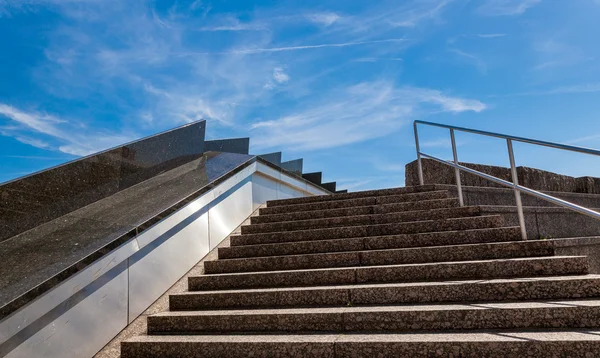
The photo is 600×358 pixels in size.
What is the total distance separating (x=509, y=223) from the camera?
6.13 meters

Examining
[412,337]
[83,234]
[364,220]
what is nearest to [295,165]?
[364,220]

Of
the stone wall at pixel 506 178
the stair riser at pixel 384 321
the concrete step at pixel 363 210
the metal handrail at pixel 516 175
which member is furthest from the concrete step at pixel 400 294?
the stone wall at pixel 506 178

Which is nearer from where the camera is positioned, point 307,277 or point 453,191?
point 307,277

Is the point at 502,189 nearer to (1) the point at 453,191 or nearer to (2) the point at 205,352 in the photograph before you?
(1) the point at 453,191

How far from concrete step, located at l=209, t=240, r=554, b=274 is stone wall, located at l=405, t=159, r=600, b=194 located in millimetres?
3026

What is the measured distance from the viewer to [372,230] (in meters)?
4.83

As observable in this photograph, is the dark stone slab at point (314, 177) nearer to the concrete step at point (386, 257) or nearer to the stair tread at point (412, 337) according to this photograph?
the concrete step at point (386, 257)

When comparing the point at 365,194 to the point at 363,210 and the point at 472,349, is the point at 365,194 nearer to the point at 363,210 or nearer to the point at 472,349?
the point at 363,210

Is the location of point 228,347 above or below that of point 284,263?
below

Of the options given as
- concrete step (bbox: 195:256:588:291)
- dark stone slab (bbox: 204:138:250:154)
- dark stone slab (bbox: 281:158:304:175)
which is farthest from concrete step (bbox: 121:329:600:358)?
dark stone slab (bbox: 281:158:304:175)

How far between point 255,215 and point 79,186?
266 cm

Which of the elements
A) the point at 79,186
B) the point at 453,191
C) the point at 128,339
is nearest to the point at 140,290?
the point at 128,339

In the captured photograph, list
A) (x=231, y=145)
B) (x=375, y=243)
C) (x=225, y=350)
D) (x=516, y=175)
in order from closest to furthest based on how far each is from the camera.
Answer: (x=225, y=350) → (x=516, y=175) → (x=375, y=243) → (x=231, y=145)

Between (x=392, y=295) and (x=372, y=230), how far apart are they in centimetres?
144
